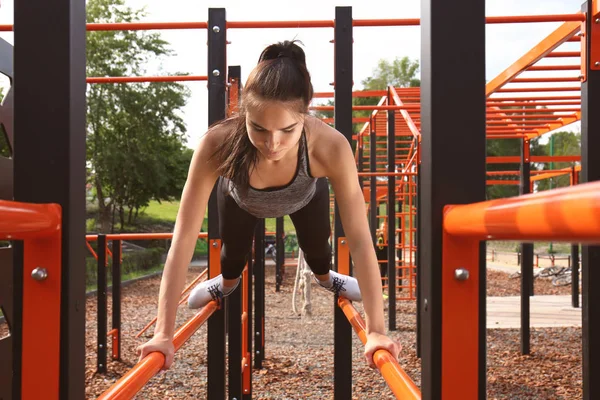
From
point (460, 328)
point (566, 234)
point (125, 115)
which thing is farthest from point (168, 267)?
point (125, 115)

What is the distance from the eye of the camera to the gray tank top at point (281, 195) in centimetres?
199

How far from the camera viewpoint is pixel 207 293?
95.5 inches

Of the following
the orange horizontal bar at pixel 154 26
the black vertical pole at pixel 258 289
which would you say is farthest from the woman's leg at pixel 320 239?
the black vertical pole at pixel 258 289

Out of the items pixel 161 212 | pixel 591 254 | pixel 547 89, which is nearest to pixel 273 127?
pixel 591 254

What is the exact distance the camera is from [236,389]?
121 inches

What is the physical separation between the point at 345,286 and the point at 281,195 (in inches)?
25.0

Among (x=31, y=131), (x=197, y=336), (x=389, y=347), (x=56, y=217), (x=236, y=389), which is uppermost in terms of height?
(x=31, y=131)

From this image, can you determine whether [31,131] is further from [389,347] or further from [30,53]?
[389,347]

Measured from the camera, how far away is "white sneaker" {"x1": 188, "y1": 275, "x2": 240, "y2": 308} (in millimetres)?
2404

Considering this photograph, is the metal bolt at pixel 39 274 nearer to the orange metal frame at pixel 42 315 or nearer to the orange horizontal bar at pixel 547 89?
the orange metal frame at pixel 42 315

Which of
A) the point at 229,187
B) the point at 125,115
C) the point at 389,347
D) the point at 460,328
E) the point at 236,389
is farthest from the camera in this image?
the point at 125,115

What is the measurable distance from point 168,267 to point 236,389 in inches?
69.8

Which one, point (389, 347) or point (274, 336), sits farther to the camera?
point (274, 336)

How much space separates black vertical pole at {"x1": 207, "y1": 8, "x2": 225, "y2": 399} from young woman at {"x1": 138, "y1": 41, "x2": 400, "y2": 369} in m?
0.45
